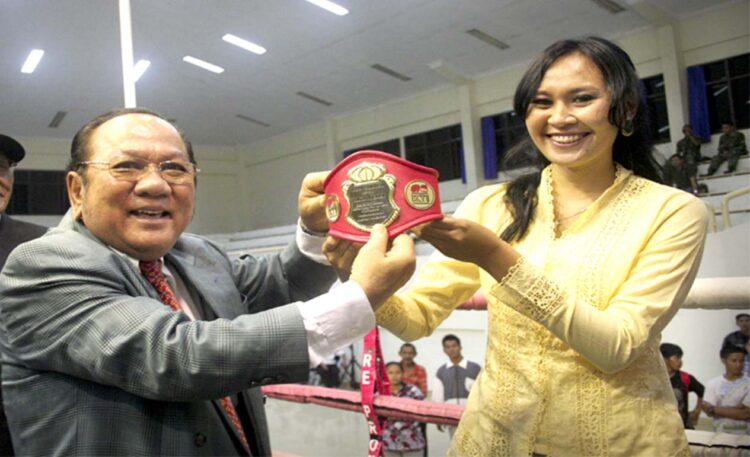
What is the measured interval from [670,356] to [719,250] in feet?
5.71

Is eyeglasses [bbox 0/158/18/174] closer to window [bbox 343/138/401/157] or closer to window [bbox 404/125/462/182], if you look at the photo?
window [bbox 343/138/401/157]

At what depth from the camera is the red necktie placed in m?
0.94

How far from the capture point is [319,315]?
79 cm

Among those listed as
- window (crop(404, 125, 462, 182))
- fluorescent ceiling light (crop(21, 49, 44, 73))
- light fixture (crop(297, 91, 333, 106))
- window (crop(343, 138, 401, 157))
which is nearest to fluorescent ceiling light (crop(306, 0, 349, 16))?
light fixture (crop(297, 91, 333, 106))

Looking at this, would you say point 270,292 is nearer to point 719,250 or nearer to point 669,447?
point 669,447

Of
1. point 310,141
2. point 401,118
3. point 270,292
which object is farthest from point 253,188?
point 270,292

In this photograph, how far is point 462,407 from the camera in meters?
1.39

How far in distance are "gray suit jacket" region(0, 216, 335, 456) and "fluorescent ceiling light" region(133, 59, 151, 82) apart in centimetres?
154

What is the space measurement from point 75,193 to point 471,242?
2.10 ft

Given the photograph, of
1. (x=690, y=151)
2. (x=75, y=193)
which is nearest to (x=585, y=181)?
(x=75, y=193)

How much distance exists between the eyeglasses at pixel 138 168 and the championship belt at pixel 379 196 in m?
0.24

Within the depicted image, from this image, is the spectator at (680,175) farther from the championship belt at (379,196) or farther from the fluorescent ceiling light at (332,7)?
the championship belt at (379,196)

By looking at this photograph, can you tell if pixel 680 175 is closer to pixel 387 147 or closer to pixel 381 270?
pixel 387 147

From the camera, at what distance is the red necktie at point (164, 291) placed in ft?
3.10
